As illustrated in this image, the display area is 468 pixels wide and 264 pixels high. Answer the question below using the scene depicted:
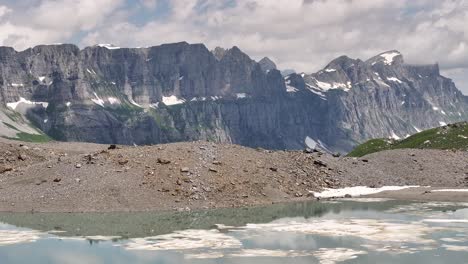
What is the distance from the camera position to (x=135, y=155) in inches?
3361

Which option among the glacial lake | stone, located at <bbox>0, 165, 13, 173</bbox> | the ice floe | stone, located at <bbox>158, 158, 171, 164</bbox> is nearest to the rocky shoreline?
stone, located at <bbox>158, 158, 171, 164</bbox>

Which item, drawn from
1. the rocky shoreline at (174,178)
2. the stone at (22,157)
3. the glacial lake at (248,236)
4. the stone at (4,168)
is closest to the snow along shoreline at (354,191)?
the rocky shoreline at (174,178)

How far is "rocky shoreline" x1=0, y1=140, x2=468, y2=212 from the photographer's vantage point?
75562 millimetres

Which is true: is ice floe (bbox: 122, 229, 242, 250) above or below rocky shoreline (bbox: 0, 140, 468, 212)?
below

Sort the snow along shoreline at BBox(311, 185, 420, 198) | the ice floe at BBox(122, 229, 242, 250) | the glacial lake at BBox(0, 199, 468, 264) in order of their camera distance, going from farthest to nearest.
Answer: the snow along shoreline at BBox(311, 185, 420, 198) < the ice floe at BBox(122, 229, 242, 250) < the glacial lake at BBox(0, 199, 468, 264)

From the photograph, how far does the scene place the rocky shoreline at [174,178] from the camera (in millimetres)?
75562

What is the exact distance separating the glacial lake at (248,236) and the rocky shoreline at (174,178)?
410cm

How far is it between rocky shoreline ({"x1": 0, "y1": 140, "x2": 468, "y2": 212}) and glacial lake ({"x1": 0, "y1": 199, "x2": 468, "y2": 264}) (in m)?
4.10

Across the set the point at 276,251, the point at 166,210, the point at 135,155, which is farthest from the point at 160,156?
the point at 276,251

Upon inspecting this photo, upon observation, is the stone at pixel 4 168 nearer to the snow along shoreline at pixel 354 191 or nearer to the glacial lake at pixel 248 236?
the glacial lake at pixel 248 236

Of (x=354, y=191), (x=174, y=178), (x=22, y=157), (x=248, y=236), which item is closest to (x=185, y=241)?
(x=248, y=236)

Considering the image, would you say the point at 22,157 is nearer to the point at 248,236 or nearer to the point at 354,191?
the point at 354,191

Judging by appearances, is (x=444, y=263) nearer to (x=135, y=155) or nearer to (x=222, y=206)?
(x=222, y=206)

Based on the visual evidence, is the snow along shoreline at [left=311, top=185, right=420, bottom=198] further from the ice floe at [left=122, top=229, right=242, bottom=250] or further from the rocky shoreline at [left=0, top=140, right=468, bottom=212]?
the ice floe at [left=122, top=229, right=242, bottom=250]
